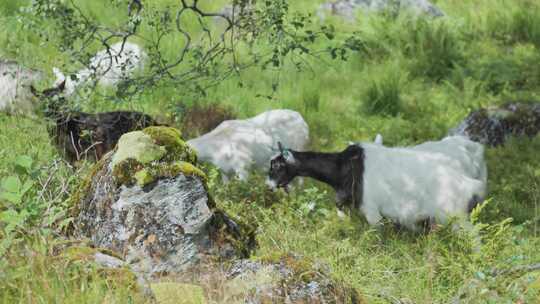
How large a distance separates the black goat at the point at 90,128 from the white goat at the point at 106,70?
0.41m

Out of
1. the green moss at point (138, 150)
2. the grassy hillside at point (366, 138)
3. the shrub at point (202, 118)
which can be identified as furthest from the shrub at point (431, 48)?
the green moss at point (138, 150)

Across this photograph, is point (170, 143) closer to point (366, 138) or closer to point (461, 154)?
point (461, 154)

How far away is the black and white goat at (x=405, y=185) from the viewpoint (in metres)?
7.88

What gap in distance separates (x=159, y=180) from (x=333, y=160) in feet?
11.8

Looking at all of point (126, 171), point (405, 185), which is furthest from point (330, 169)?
point (126, 171)

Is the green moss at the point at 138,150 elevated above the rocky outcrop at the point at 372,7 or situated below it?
above

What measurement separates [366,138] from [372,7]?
20.4 ft

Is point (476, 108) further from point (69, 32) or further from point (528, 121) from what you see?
point (69, 32)

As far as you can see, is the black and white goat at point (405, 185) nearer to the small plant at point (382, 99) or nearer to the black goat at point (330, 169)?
the black goat at point (330, 169)

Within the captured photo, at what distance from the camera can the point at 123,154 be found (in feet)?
17.8

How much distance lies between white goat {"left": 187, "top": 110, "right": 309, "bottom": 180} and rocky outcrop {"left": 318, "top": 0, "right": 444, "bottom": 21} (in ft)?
21.8

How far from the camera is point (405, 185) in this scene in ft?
26.1

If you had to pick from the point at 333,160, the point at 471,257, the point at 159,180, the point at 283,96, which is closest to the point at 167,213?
the point at 159,180

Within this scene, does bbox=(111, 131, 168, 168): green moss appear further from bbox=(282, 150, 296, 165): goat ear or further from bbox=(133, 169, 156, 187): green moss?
bbox=(282, 150, 296, 165): goat ear
